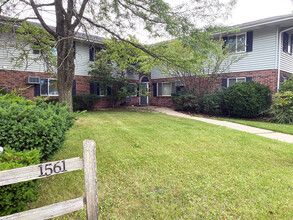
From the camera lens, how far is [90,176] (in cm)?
→ 192

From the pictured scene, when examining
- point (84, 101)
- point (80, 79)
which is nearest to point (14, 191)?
point (84, 101)

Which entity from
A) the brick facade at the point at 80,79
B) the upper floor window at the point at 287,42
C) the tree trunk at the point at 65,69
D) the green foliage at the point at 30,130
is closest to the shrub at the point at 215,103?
the brick facade at the point at 80,79

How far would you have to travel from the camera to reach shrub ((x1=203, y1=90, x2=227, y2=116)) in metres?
11.7

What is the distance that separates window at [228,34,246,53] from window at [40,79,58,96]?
11.6 metres

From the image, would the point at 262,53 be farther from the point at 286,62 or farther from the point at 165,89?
the point at 165,89

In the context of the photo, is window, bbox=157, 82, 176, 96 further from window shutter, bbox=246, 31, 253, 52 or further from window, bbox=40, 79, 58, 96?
window, bbox=40, 79, 58, 96

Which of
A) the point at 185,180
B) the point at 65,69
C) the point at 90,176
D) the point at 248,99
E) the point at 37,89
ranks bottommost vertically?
the point at 185,180

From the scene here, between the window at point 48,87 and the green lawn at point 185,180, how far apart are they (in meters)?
8.78

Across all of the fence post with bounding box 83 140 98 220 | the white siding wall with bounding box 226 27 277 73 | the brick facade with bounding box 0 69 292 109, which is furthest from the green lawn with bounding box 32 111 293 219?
the white siding wall with bounding box 226 27 277 73

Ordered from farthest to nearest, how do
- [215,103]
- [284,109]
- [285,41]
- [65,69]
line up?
[285,41] → [215,103] → [284,109] → [65,69]

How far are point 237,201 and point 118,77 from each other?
13.2m

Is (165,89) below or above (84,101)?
above

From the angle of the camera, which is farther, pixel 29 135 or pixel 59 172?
pixel 29 135

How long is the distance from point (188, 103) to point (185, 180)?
10.1 m
